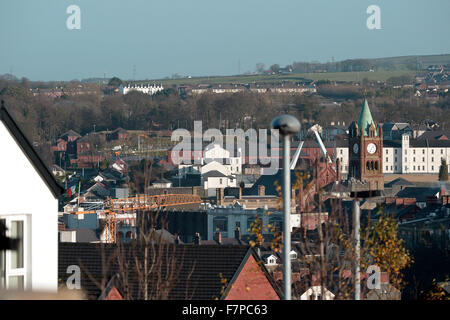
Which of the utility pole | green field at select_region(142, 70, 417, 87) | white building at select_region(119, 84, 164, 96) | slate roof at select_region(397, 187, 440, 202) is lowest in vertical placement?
slate roof at select_region(397, 187, 440, 202)

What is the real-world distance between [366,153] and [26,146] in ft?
245

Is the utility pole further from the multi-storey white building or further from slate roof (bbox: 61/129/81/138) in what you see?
the multi-storey white building

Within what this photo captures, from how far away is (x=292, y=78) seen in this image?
178 meters

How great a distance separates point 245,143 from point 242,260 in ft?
310

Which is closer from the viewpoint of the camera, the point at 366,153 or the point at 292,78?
the point at 366,153

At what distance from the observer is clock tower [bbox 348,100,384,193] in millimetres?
79938

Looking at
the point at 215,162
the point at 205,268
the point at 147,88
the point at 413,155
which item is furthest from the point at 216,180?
the point at 147,88

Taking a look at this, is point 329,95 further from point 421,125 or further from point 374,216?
point 374,216

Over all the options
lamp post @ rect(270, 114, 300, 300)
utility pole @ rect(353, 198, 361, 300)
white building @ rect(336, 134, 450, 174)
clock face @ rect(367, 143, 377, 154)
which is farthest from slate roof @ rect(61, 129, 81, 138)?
lamp post @ rect(270, 114, 300, 300)

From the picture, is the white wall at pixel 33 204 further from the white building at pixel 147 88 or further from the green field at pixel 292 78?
the green field at pixel 292 78

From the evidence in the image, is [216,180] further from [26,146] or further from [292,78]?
[292,78]

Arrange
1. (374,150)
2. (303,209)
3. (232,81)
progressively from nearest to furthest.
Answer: (303,209)
(374,150)
(232,81)
